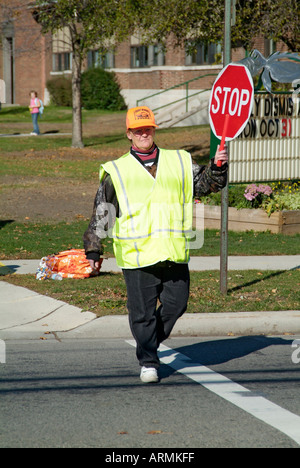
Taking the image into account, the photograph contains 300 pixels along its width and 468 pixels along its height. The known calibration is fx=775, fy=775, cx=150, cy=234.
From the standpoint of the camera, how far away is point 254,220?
45.9ft

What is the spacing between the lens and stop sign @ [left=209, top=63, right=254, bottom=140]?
770 cm

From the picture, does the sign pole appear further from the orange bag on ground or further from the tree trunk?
the tree trunk

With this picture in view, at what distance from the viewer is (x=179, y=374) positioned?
20.6ft

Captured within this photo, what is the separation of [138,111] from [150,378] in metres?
2.03

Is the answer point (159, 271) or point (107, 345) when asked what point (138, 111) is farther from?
point (107, 345)

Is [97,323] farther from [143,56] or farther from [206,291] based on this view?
[143,56]

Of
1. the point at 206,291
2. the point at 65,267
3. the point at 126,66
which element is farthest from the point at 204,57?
the point at 206,291

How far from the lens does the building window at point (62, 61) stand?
45.5 metres

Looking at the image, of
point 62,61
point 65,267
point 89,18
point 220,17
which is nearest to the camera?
point 65,267

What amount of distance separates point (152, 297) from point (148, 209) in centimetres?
67

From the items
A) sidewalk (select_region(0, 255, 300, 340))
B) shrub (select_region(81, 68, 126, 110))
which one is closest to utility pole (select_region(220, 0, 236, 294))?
sidewalk (select_region(0, 255, 300, 340))

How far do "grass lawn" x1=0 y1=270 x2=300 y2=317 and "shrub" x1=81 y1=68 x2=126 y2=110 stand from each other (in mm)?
30207

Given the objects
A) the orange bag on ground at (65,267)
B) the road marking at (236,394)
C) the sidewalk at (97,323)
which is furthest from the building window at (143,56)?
the road marking at (236,394)

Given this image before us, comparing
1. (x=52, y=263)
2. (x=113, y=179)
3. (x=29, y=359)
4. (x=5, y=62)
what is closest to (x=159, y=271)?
(x=113, y=179)
